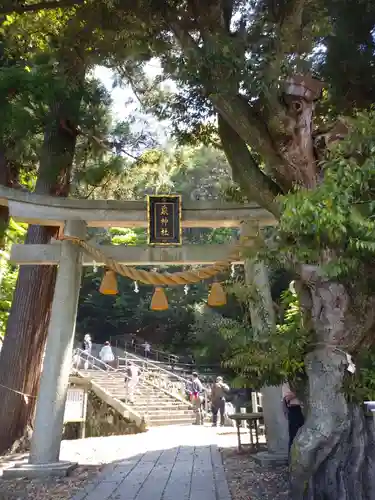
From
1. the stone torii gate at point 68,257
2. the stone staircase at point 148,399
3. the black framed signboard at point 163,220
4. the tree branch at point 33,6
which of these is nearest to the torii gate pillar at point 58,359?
the stone torii gate at point 68,257

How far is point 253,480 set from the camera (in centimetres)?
536

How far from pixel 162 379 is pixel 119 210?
12317 millimetres

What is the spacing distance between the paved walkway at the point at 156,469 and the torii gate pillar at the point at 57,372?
0.76m

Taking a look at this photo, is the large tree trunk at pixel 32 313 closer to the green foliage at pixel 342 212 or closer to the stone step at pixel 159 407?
the green foliage at pixel 342 212

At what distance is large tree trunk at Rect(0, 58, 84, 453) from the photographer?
25.4 ft

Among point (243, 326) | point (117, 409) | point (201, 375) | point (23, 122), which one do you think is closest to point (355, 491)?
point (243, 326)

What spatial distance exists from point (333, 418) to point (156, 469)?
131 inches

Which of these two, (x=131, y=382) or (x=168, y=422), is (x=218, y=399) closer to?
(x=168, y=422)

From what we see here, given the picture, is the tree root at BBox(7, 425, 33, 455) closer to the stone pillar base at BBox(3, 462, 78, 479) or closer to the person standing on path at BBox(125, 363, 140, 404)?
the stone pillar base at BBox(3, 462, 78, 479)

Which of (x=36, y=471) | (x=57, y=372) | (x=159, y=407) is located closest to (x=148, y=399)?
(x=159, y=407)

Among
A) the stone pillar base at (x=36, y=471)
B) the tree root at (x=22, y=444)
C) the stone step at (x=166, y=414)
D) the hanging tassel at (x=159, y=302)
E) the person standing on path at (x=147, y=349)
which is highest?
the person standing on path at (x=147, y=349)

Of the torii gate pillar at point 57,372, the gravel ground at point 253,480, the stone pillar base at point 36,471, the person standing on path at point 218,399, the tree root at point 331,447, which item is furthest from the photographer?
the person standing on path at point 218,399

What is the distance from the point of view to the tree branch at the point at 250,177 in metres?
5.09

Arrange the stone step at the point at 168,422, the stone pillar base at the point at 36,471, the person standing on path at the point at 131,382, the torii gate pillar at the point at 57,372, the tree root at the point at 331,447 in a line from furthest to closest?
the person standing on path at the point at 131,382 < the stone step at the point at 168,422 < the torii gate pillar at the point at 57,372 < the stone pillar base at the point at 36,471 < the tree root at the point at 331,447
